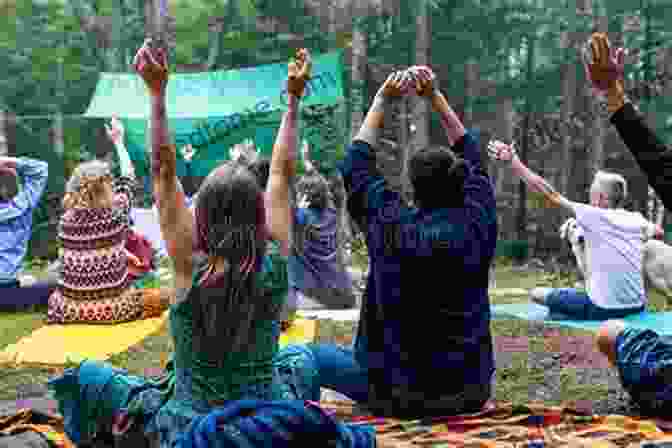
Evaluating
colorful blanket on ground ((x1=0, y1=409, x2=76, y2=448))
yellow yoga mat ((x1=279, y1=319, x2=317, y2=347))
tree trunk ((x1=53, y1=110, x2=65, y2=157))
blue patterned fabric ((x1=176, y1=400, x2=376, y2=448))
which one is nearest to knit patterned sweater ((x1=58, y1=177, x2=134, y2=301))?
yellow yoga mat ((x1=279, y1=319, x2=317, y2=347))

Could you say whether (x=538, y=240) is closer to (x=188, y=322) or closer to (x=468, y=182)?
(x=468, y=182)

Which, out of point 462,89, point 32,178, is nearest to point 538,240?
point 462,89

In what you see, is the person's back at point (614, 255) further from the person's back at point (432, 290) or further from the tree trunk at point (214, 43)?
the tree trunk at point (214, 43)

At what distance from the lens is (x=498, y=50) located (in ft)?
44.2

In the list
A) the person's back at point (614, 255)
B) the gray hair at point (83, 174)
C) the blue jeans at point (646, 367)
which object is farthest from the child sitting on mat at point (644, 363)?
the gray hair at point (83, 174)

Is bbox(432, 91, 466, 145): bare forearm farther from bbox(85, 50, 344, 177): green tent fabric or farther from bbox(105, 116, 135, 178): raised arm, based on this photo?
bbox(85, 50, 344, 177): green tent fabric

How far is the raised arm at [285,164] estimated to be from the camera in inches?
95.3

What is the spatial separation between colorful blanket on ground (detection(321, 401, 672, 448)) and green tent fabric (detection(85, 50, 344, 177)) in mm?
8482

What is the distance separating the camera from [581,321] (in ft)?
19.7

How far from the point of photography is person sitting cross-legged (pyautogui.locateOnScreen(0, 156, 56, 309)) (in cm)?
671

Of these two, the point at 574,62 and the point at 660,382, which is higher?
the point at 574,62

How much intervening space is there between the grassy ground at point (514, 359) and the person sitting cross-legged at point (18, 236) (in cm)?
18

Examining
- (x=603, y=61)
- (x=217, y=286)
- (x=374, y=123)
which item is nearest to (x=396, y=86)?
(x=374, y=123)

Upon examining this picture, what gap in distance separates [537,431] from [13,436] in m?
1.82
